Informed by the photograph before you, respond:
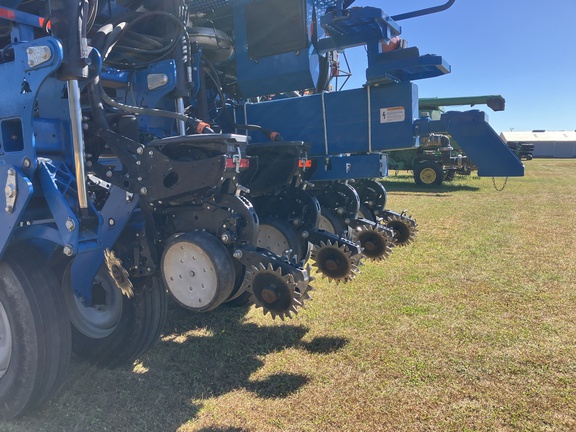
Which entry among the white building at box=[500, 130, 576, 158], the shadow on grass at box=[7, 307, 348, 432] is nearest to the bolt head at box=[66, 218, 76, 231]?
the shadow on grass at box=[7, 307, 348, 432]

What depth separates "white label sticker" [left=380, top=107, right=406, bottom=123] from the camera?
3.80 metres

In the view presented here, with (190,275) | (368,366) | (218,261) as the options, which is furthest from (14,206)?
(368,366)

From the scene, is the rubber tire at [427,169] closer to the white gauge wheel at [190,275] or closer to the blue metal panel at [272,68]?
the blue metal panel at [272,68]

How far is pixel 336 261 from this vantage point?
144 inches

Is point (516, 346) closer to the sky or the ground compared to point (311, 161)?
closer to the ground

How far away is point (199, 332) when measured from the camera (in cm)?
403

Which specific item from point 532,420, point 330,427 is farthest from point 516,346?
point 330,427

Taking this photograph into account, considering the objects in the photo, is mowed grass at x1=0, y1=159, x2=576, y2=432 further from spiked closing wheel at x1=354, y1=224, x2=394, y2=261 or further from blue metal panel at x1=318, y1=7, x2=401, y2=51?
blue metal panel at x1=318, y1=7, x2=401, y2=51

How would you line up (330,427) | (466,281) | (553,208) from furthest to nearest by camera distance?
1. (553,208)
2. (466,281)
3. (330,427)

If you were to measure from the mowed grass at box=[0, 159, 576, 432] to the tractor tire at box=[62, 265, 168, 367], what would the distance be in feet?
0.48

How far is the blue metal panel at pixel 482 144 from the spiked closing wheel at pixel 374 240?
1.16 m

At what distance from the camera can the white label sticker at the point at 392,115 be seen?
3.80m

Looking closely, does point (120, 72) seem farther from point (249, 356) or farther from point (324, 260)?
point (249, 356)

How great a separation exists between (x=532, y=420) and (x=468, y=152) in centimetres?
178
